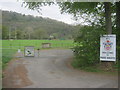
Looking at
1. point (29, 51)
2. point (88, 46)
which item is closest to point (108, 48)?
point (88, 46)

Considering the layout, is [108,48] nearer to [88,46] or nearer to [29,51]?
[88,46]

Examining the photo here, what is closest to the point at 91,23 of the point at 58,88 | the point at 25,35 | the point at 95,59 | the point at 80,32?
the point at 80,32

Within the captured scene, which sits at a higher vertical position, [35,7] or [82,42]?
[35,7]

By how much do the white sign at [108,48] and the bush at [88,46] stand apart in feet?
1.37

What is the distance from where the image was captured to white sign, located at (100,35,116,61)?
8.72 meters

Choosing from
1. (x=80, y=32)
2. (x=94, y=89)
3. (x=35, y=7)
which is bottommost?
(x=94, y=89)

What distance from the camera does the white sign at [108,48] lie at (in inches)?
343

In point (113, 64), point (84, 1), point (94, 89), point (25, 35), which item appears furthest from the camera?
point (25, 35)

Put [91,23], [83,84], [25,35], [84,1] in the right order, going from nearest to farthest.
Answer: [83,84] < [84,1] < [91,23] < [25,35]

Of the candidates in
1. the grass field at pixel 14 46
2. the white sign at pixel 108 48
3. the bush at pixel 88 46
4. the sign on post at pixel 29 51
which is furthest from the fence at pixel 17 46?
the white sign at pixel 108 48

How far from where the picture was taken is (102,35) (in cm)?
907

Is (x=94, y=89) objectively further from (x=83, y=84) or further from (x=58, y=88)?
(x=58, y=88)

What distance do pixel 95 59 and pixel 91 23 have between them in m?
2.59

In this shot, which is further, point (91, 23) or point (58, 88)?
point (91, 23)
